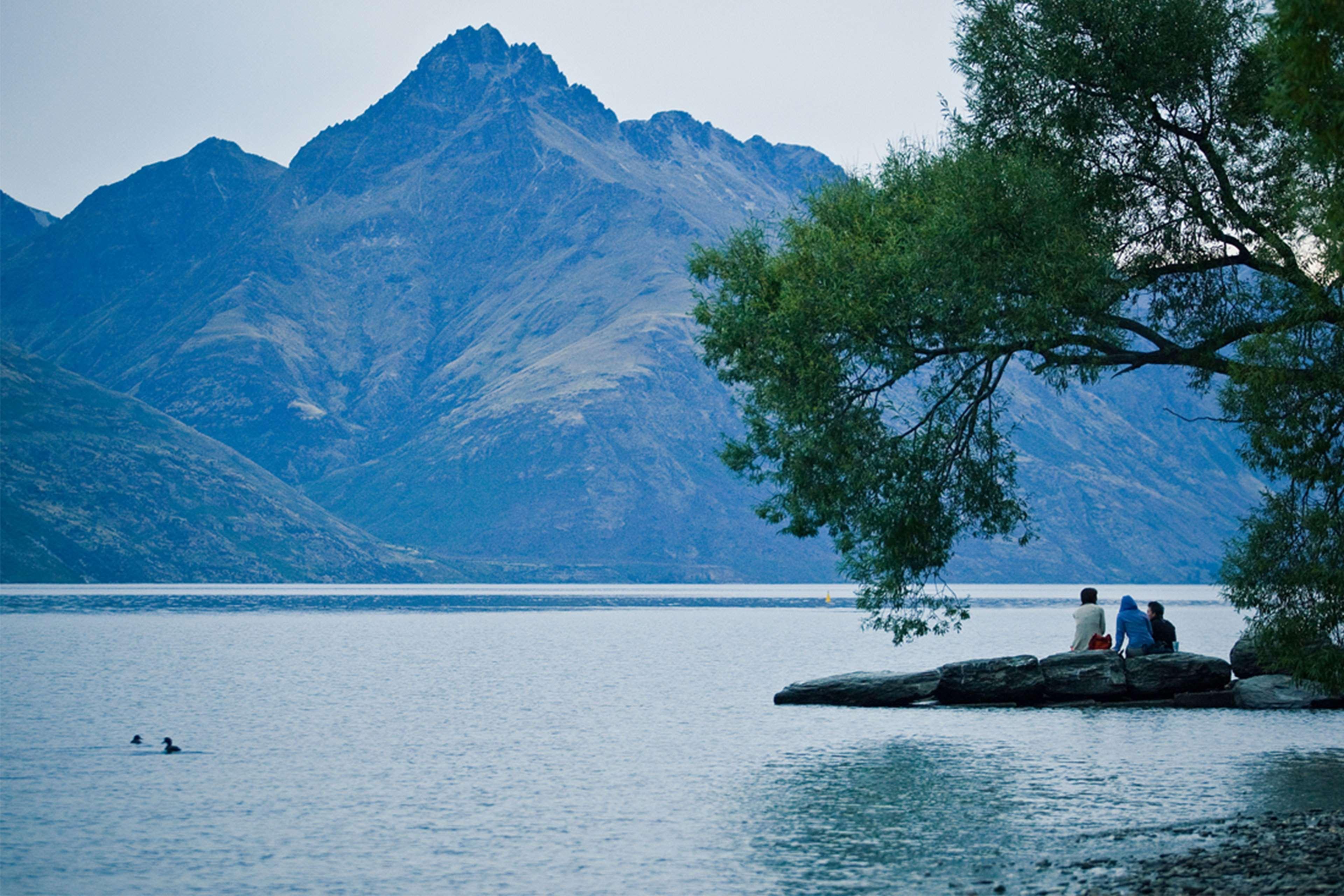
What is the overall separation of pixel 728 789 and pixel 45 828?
→ 1220cm

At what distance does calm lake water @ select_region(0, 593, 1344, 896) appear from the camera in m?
19.7

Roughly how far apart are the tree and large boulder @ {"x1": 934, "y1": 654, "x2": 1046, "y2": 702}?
27.3ft

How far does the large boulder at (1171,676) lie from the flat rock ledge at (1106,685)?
20 millimetres

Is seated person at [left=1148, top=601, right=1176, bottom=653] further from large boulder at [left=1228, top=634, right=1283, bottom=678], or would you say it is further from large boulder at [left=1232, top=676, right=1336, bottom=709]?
large boulder at [left=1232, top=676, right=1336, bottom=709]

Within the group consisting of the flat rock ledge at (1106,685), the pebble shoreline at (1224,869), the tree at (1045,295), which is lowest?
the pebble shoreline at (1224,869)

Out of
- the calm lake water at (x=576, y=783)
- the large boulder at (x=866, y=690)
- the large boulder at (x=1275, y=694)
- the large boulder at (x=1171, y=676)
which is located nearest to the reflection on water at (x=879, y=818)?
the calm lake water at (x=576, y=783)

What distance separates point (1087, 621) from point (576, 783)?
19785mm

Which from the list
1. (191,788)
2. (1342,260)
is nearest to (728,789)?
(191,788)

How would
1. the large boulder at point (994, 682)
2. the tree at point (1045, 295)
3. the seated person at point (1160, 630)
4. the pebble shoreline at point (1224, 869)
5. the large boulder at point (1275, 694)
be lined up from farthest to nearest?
1. the seated person at point (1160, 630)
2. the large boulder at point (994, 682)
3. the large boulder at point (1275, 694)
4. the tree at point (1045, 295)
5. the pebble shoreline at point (1224, 869)

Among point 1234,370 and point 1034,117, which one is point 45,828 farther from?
point 1034,117

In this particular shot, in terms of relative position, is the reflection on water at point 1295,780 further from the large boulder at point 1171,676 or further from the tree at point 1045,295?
the large boulder at point 1171,676

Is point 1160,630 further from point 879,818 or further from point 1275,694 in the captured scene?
point 879,818

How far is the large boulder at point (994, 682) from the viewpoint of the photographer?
137ft

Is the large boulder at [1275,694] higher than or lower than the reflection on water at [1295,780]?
higher
